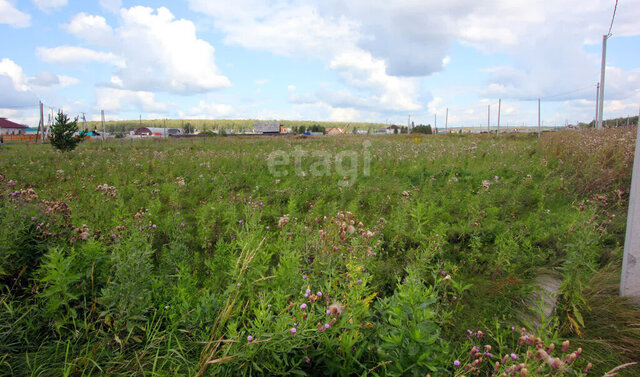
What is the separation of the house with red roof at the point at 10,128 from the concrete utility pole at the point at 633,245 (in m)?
97.6

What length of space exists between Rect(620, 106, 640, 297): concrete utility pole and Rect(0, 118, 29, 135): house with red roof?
9762 cm

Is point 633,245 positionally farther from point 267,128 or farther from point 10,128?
point 10,128

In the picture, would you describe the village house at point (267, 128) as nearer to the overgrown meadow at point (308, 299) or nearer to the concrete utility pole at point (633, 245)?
the overgrown meadow at point (308, 299)

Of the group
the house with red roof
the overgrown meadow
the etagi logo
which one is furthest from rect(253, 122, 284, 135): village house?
the overgrown meadow

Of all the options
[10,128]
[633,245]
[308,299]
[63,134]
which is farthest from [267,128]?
[308,299]

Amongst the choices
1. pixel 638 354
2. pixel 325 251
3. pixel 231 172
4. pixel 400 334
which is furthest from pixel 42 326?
pixel 231 172

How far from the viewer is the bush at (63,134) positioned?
1495 centimetres

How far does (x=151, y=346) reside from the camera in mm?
2072

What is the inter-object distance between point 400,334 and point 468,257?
105 inches

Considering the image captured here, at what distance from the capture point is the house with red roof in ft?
232

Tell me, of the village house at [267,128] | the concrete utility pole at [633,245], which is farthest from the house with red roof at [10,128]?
the concrete utility pole at [633,245]

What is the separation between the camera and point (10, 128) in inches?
2852

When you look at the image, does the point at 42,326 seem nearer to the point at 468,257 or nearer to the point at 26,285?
the point at 26,285

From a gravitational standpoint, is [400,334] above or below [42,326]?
above
